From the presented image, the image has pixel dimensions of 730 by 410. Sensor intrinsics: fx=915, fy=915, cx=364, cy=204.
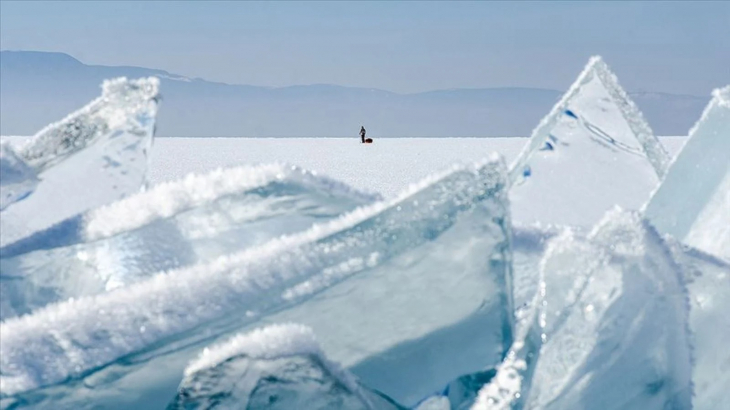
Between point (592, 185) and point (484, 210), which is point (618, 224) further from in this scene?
point (592, 185)

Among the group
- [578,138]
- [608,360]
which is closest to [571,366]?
[608,360]

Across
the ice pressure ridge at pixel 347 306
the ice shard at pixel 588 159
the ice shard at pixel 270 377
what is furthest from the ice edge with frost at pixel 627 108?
the ice shard at pixel 270 377

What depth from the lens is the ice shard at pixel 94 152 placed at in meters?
0.69

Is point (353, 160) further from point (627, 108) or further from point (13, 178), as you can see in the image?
point (13, 178)

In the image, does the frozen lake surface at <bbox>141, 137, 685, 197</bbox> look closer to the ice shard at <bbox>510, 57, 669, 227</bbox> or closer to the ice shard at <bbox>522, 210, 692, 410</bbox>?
the ice shard at <bbox>522, 210, 692, 410</bbox>

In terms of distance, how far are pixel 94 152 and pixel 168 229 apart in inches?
7.0

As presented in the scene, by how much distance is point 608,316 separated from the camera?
489 millimetres

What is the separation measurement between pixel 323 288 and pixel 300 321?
0.08ft

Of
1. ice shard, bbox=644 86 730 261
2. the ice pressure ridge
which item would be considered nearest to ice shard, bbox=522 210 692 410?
the ice pressure ridge

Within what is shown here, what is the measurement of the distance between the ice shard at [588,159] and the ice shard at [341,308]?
12.2 inches

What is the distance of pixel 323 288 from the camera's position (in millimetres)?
448

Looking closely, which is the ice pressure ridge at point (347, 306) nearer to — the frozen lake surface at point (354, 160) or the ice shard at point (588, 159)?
the frozen lake surface at point (354, 160)

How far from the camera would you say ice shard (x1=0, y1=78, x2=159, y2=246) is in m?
0.69

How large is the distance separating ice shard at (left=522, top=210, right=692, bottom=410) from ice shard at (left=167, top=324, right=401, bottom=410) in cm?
10
